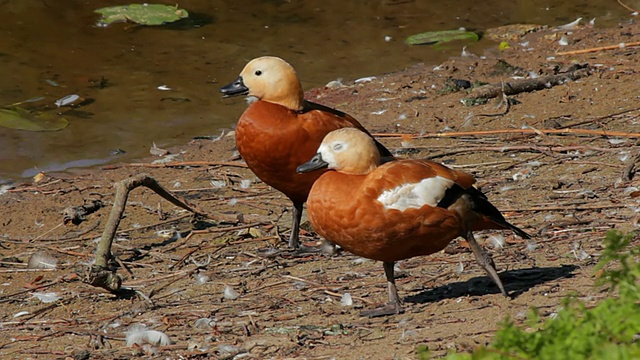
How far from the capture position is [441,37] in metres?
11.1

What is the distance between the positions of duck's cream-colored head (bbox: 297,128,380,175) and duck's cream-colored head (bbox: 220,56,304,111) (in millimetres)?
1334

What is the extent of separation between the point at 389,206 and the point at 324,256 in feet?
5.12

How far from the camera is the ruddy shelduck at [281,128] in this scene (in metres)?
5.80

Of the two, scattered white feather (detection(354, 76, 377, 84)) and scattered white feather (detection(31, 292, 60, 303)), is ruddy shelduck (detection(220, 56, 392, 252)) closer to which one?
scattered white feather (detection(31, 292, 60, 303))

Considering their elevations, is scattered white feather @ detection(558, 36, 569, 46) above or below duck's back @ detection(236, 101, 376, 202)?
below

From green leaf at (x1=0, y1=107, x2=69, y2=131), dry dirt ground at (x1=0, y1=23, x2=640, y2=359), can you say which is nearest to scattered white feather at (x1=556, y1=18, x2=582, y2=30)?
dry dirt ground at (x1=0, y1=23, x2=640, y2=359)

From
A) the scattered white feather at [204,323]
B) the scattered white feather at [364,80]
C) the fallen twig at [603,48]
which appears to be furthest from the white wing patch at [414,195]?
the fallen twig at [603,48]

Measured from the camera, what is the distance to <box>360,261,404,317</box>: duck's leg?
4.68 m

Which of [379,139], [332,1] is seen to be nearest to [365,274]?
[379,139]

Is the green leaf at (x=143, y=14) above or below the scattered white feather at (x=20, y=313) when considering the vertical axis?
below

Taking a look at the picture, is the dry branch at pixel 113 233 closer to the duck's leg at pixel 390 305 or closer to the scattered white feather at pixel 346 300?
the scattered white feather at pixel 346 300

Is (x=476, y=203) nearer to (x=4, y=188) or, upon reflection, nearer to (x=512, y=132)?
(x=512, y=132)

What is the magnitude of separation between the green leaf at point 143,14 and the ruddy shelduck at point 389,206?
7317 millimetres

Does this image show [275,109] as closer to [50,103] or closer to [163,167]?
[163,167]
